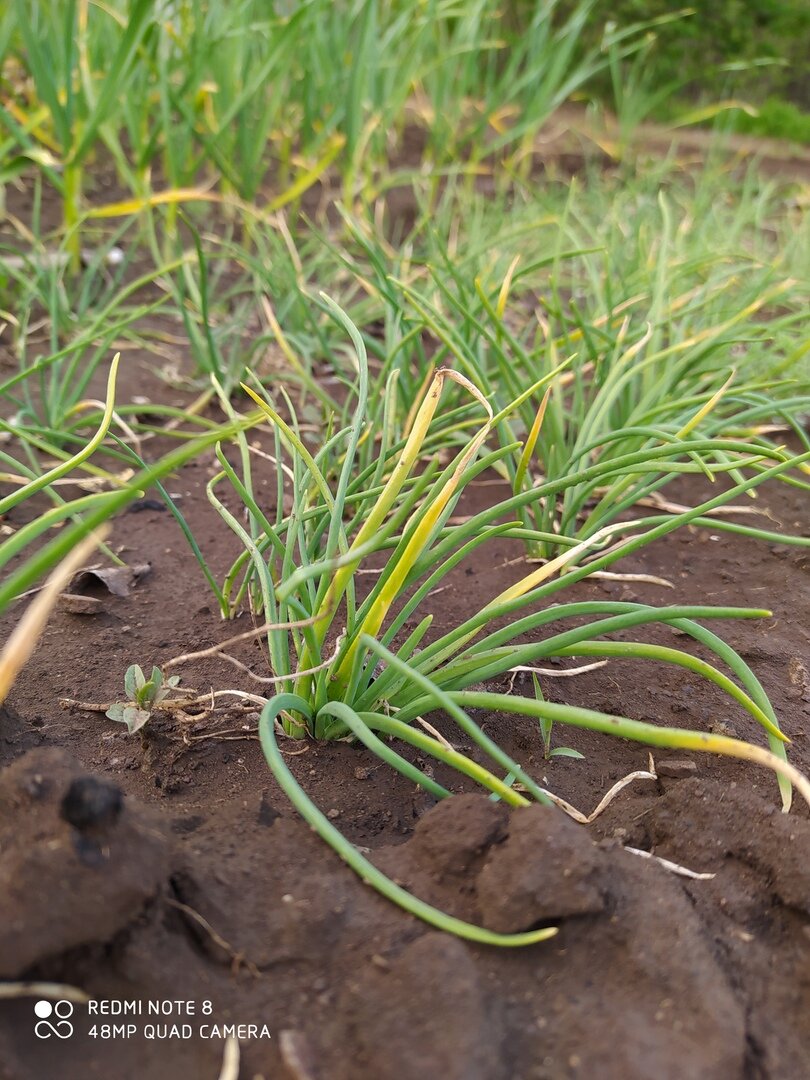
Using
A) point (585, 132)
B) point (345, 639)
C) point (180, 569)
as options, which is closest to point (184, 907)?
point (345, 639)

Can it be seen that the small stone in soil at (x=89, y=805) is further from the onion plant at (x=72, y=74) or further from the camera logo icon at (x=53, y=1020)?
the onion plant at (x=72, y=74)

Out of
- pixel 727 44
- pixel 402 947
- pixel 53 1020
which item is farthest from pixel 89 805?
pixel 727 44

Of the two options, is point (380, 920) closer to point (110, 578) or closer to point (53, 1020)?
point (53, 1020)

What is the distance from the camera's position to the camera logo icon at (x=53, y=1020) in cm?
56

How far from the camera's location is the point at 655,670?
1095 millimetres

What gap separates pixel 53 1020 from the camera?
1.85 ft

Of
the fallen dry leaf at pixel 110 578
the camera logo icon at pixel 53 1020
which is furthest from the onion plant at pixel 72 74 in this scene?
the camera logo icon at pixel 53 1020

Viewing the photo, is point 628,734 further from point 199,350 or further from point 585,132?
point 585,132

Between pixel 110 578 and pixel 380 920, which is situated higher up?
pixel 380 920

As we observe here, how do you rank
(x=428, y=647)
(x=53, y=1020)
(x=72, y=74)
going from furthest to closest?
(x=72, y=74), (x=428, y=647), (x=53, y=1020)

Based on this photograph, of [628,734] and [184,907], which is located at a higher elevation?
[628,734]

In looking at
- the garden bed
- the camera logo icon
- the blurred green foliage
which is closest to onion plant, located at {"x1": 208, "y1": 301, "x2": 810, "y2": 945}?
the garden bed

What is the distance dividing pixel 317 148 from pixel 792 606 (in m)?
2.07

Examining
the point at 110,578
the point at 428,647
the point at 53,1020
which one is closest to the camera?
the point at 53,1020
